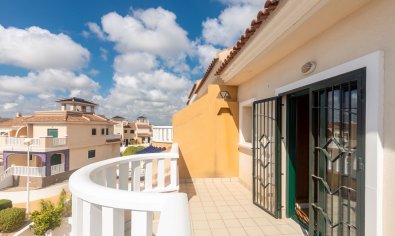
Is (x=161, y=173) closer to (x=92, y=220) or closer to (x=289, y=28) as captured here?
(x=92, y=220)

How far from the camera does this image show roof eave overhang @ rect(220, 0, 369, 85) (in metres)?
2.54

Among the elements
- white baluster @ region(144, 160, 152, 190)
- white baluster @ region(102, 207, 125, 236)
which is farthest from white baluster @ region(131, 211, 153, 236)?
white baluster @ region(144, 160, 152, 190)

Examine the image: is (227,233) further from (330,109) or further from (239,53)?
(239,53)

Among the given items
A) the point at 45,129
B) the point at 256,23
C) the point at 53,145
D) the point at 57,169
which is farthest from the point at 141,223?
the point at 45,129

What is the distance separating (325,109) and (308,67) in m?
0.79

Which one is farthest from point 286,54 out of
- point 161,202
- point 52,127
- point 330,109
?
point 52,127

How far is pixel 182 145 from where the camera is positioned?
23.7 ft

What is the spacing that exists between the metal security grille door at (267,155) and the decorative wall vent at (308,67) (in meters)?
0.87

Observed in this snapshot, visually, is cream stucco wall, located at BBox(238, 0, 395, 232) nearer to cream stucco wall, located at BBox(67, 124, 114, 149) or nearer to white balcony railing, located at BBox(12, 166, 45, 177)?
white balcony railing, located at BBox(12, 166, 45, 177)

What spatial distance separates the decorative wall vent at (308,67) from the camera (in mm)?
3334

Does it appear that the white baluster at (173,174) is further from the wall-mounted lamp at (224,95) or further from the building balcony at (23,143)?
the building balcony at (23,143)

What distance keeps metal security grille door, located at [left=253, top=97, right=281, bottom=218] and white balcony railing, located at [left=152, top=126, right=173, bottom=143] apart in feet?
17.6

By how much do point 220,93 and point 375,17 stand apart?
4.97 meters

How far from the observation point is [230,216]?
4.40 meters
